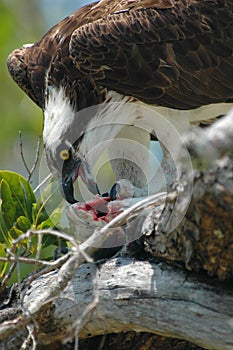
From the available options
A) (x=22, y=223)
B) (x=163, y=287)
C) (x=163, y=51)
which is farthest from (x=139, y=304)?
(x=163, y=51)

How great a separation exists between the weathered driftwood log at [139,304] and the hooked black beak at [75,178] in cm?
96

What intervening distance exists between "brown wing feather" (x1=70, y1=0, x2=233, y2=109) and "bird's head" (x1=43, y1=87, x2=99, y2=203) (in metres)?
→ 0.41

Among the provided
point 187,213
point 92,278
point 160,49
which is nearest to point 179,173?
point 187,213

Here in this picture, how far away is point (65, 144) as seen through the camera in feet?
19.1

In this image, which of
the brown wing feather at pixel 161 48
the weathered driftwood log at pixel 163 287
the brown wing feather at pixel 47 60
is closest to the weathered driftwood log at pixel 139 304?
the weathered driftwood log at pixel 163 287

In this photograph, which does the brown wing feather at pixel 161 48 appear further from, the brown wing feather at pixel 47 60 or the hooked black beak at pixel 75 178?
the hooked black beak at pixel 75 178

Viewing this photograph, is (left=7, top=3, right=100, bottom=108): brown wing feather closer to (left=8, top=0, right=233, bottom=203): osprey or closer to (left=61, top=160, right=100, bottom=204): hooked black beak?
(left=8, top=0, right=233, bottom=203): osprey

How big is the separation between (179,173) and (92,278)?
1071mm


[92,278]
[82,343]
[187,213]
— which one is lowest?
[82,343]

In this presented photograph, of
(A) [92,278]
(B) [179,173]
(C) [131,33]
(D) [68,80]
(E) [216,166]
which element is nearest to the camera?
(E) [216,166]

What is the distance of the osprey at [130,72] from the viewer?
18.0 ft

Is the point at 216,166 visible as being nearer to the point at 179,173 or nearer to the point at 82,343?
the point at 179,173

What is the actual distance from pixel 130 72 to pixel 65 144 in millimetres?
752

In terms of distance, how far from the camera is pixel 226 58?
5609mm
